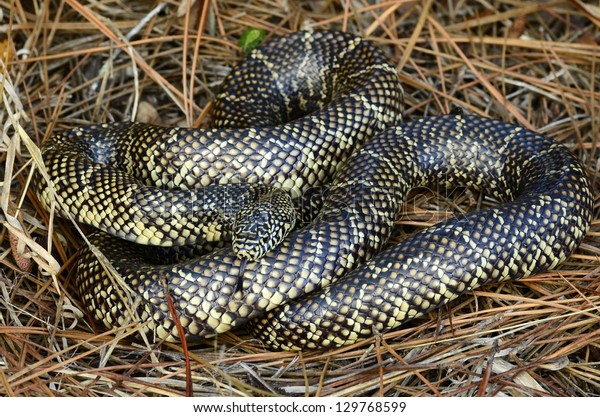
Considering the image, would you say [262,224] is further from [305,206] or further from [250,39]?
[250,39]

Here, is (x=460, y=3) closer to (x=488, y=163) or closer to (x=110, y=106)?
(x=488, y=163)

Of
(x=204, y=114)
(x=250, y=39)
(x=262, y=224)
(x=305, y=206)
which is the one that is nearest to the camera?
(x=262, y=224)

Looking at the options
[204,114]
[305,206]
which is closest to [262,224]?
[305,206]

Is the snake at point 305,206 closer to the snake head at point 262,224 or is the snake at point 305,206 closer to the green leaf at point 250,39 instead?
the snake head at point 262,224

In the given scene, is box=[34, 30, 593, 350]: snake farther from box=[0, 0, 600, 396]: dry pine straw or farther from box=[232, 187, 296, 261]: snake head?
box=[0, 0, 600, 396]: dry pine straw

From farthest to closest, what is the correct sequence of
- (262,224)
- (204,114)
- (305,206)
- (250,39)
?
(250,39)
(204,114)
(305,206)
(262,224)

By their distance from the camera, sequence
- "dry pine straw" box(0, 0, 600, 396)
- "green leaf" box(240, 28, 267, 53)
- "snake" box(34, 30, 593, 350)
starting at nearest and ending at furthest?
1. "dry pine straw" box(0, 0, 600, 396)
2. "snake" box(34, 30, 593, 350)
3. "green leaf" box(240, 28, 267, 53)

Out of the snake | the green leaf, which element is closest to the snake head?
the snake
